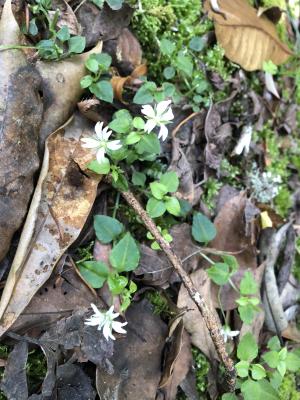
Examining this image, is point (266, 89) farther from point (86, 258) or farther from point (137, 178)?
point (86, 258)

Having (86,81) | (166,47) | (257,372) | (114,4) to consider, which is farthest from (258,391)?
(114,4)

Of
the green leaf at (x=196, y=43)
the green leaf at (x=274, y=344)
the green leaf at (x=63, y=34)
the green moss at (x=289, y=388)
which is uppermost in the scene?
the green leaf at (x=63, y=34)

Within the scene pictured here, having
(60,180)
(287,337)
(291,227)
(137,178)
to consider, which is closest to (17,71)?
(60,180)

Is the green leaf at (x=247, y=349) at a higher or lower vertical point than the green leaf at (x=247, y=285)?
lower

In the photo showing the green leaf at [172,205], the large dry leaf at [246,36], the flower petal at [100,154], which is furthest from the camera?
the large dry leaf at [246,36]

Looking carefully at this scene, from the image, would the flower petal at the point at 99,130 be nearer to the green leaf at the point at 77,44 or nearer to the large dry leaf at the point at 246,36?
the green leaf at the point at 77,44

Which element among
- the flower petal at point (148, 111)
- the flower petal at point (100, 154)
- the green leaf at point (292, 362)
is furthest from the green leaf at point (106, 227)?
the green leaf at point (292, 362)
